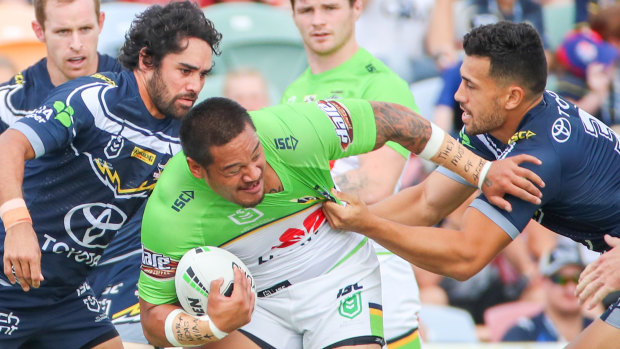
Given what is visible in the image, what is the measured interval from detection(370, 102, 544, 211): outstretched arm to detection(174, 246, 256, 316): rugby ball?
104 cm

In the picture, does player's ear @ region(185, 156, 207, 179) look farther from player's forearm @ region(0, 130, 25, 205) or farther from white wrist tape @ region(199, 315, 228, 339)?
player's forearm @ region(0, 130, 25, 205)

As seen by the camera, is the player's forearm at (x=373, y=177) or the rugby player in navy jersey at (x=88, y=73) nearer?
the rugby player in navy jersey at (x=88, y=73)

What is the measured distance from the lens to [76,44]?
623 cm

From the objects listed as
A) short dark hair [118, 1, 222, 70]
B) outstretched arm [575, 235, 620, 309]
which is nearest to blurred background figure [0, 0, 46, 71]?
short dark hair [118, 1, 222, 70]

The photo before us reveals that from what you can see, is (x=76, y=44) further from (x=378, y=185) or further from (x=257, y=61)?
(x=257, y=61)

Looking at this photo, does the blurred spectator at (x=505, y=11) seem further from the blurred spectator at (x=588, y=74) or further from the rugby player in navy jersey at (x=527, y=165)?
the rugby player in navy jersey at (x=527, y=165)

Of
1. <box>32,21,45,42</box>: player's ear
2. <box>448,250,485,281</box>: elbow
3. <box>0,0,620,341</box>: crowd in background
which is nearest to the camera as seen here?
<box>448,250,485,281</box>: elbow

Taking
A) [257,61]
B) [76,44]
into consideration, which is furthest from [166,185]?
[257,61]

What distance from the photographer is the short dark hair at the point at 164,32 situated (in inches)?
214

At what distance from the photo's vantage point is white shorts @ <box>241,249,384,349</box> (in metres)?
5.13

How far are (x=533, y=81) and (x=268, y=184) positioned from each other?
1.57 m

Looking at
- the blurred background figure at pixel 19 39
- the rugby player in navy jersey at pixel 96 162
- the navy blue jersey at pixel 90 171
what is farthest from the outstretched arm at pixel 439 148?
the blurred background figure at pixel 19 39

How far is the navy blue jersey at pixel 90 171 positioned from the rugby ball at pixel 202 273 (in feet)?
2.50

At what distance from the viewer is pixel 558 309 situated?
8828mm
